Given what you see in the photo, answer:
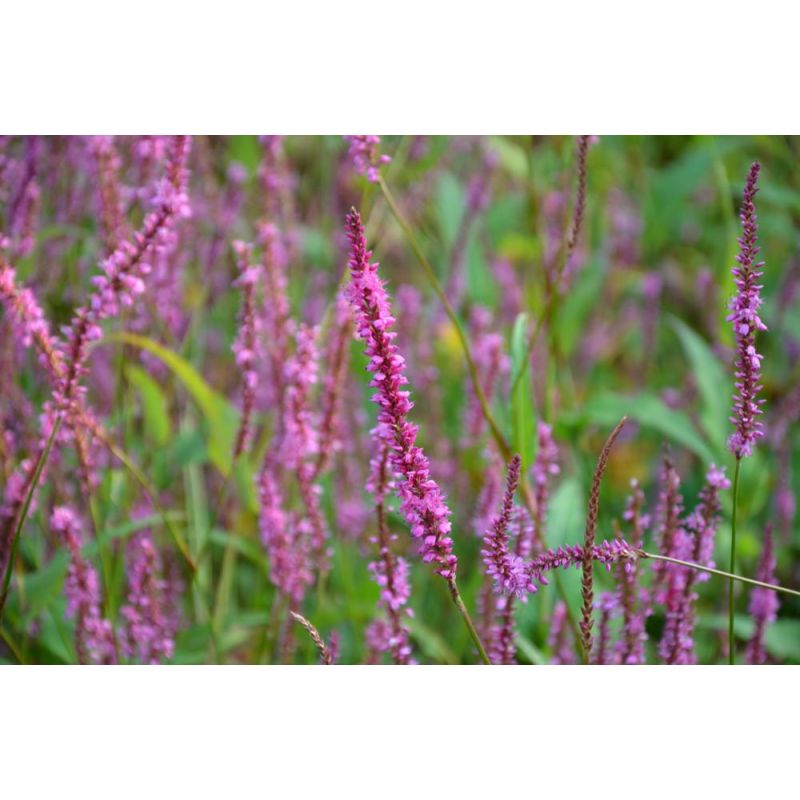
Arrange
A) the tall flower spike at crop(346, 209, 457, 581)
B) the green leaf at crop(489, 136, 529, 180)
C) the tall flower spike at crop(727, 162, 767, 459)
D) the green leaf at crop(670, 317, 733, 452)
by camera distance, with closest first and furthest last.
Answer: the tall flower spike at crop(346, 209, 457, 581)
the tall flower spike at crop(727, 162, 767, 459)
the green leaf at crop(670, 317, 733, 452)
the green leaf at crop(489, 136, 529, 180)

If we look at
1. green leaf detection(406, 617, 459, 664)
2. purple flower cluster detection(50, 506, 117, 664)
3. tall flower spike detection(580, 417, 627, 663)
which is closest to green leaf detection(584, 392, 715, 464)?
green leaf detection(406, 617, 459, 664)

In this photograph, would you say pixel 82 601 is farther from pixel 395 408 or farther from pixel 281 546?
pixel 395 408

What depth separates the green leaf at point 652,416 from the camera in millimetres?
1462

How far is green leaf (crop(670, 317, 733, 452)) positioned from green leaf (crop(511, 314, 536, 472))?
37 centimetres

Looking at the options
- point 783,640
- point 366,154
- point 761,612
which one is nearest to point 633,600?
point 761,612

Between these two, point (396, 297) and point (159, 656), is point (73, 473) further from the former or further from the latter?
point (396, 297)

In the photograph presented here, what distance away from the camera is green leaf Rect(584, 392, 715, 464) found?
1462 millimetres

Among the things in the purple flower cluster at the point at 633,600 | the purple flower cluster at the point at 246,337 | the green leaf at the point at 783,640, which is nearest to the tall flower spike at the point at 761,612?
the green leaf at the point at 783,640

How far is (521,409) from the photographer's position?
122 cm

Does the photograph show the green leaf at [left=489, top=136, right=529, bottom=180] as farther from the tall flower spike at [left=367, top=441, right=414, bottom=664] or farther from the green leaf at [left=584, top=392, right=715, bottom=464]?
the tall flower spike at [left=367, top=441, right=414, bottom=664]

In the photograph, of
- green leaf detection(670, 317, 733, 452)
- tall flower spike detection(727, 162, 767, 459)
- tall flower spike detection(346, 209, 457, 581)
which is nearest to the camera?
tall flower spike detection(346, 209, 457, 581)

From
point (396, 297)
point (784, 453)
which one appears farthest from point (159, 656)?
point (784, 453)

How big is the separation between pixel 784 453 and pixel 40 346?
4.03 feet

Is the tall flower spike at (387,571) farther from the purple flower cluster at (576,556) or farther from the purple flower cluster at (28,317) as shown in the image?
the purple flower cluster at (28,317)
